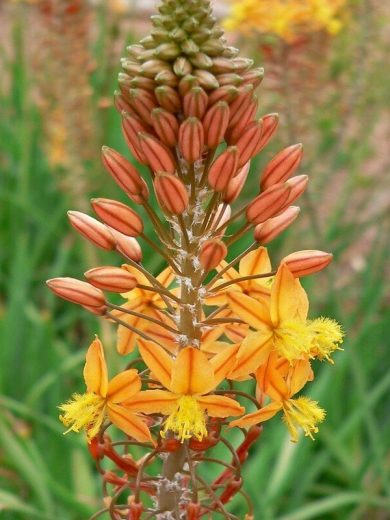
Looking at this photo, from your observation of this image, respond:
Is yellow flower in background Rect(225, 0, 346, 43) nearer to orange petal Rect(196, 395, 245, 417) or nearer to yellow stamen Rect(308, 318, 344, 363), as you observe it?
yellow stamen Rect(308, 318, 344, 363)

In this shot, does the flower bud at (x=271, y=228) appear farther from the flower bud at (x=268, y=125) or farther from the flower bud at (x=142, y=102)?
the flower bud at (x=142, y=102)

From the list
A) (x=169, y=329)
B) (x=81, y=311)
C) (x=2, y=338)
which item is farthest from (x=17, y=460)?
(x=169, y=329)

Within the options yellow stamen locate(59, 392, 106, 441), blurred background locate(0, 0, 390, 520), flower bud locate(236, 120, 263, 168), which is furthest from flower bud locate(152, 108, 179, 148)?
blurred background locate(0, 0, 390, 520)

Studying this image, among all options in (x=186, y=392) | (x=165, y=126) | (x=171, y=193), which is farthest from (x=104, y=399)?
(x=165, y=126)

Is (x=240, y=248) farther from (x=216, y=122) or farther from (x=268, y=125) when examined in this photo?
(x=216, y=122)

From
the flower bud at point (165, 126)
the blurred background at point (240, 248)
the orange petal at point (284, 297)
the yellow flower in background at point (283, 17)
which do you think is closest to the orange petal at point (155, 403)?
the orange petal at point (284, 297)
